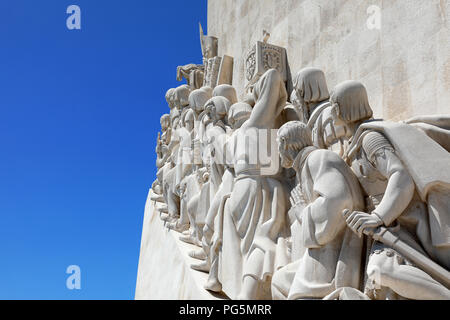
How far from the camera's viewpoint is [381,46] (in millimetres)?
3869

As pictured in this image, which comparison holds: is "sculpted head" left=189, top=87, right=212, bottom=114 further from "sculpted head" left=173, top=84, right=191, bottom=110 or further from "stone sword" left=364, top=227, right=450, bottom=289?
"stone sword" left=364, top=227, right=450, bottom=289

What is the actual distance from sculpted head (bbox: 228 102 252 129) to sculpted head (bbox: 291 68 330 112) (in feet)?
3.21

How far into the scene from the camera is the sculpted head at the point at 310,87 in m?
3.94

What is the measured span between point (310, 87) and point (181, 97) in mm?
4474

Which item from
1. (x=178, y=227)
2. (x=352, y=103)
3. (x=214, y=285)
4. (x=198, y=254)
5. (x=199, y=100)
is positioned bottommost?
(x=214, y=285)

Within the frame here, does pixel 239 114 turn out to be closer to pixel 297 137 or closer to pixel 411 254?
pixel 297 137

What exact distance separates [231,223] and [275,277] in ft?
3.19

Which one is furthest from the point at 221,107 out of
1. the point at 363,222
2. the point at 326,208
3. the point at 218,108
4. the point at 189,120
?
the point at 363,222

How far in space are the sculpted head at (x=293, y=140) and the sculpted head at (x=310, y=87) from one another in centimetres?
52

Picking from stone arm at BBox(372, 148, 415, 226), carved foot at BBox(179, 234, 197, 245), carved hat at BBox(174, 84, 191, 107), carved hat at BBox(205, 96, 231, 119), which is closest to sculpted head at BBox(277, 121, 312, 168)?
stone arm at BBox(372, 148, 415, 226)

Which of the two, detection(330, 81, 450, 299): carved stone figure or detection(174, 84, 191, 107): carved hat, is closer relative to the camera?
detection(330, 81, 450, 299): carved stone figure

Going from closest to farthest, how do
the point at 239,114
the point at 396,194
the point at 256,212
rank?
the point at 396,194, the point at 256,212, the point at 239,114

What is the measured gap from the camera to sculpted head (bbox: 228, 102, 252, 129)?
16.1ft

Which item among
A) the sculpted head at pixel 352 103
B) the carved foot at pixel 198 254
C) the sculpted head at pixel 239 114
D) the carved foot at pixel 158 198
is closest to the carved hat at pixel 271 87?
Result: the sculpted head at pixel 239 114
